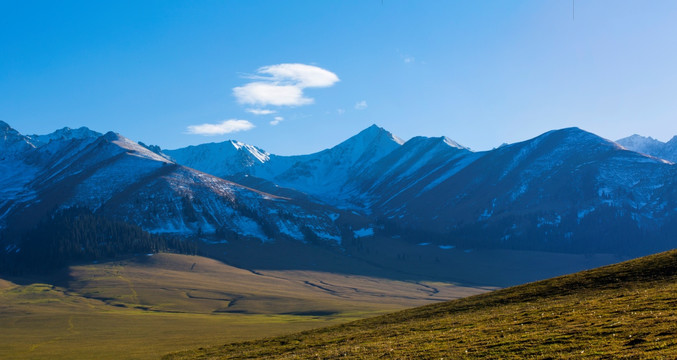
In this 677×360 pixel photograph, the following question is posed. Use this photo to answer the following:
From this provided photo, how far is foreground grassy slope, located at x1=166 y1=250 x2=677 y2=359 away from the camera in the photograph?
36.0 meters

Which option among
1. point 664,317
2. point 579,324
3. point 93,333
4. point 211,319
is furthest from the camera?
point 211,319

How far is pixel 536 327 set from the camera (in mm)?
45562

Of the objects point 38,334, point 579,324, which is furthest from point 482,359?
point 38,334

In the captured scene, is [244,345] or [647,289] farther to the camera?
[244,345]

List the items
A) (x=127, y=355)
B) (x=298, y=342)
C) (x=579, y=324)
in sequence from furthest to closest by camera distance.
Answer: (x=127, y=355) < (x=298, y=342) < (x=579, y=324)

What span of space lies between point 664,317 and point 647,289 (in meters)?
18.9

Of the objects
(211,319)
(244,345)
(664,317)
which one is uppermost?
(664,317)

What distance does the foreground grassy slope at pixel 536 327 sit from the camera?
118 ft

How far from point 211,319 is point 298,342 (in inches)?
4795

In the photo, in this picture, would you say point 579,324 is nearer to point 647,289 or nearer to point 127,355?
point 647,289

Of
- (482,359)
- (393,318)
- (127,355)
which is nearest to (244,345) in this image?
(393,318)

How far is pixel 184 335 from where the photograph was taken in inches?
5281

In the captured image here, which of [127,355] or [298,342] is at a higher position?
[298,342]

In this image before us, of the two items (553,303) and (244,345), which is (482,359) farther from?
(244,345)
